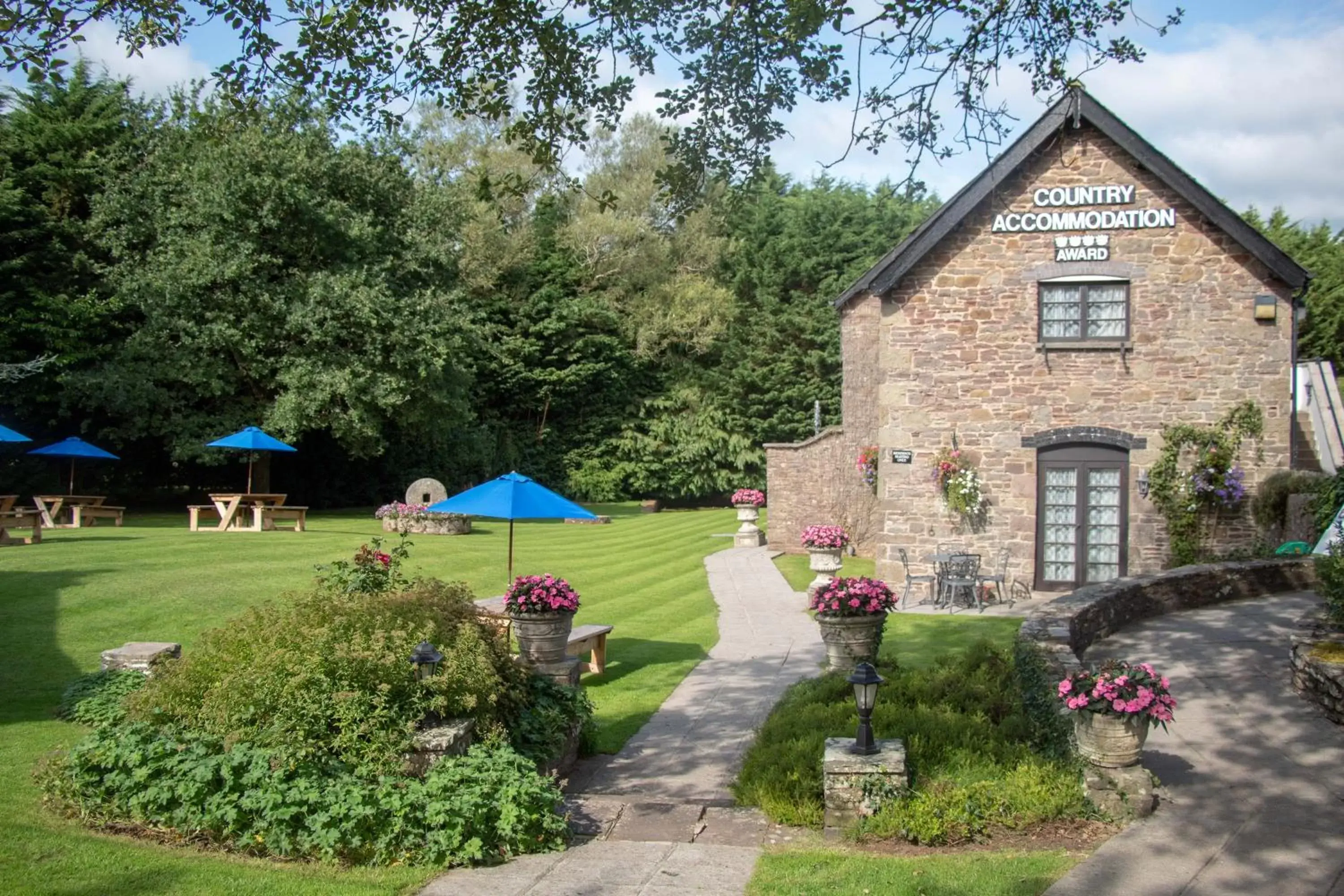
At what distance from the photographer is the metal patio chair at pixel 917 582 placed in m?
17.3

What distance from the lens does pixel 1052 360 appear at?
17828mm

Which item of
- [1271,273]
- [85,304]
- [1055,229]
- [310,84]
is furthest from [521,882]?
[85,304]

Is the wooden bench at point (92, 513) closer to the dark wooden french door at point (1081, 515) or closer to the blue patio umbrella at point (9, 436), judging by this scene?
the blue patio umbrella at point (9, 436)

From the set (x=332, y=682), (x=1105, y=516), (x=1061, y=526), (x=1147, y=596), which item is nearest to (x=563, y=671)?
(x=332, y=682)

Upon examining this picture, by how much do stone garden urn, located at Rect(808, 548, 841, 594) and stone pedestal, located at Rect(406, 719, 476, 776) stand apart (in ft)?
38.7

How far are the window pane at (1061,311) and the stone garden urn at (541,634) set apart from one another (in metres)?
10.9

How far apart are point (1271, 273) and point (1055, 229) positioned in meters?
3.38

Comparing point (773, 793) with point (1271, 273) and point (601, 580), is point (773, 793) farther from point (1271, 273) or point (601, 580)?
point (1271, 273)

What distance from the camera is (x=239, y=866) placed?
5.86 metres

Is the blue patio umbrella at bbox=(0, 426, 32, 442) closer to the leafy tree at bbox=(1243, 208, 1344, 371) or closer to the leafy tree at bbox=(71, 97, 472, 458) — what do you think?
the leafy tree at bbox=(71, 97, 472, 458)

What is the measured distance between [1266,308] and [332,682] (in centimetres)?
1582

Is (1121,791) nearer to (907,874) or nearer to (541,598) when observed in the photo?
(907,874)

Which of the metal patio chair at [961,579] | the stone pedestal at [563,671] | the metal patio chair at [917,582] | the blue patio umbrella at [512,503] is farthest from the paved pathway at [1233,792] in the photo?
the blue patio umbrella at [512,503]

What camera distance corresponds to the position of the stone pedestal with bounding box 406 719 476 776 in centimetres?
681
